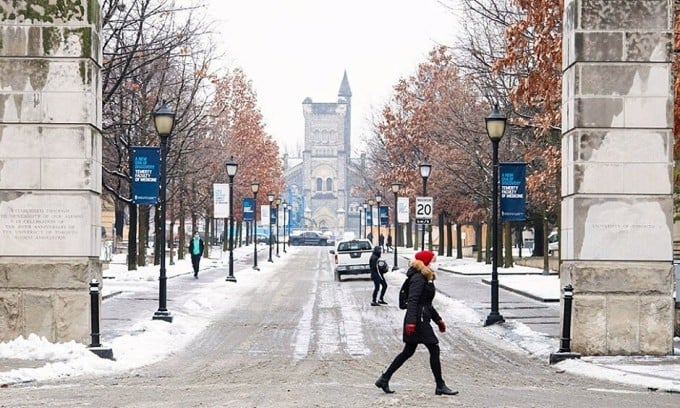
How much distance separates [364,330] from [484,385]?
765cm

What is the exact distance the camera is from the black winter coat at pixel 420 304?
1222cm

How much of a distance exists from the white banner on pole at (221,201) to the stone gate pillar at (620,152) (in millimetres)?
25253

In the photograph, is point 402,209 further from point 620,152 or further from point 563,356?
point 563,356

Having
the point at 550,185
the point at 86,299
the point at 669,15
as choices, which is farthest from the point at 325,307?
the point at 550,185

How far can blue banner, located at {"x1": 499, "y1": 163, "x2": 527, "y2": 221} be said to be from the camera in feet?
86.6

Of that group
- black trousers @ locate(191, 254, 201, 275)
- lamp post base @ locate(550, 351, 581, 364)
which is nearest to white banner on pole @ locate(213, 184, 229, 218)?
black trousers @ locate(191, 254, 201, 275)

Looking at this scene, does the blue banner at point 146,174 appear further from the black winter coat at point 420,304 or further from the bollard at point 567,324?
the black winter coat at point 420,304

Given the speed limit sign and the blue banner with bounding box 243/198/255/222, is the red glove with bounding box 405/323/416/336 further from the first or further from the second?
the blue banner with bounding box 243/198/255/222

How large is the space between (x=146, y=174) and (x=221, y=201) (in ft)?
52.9

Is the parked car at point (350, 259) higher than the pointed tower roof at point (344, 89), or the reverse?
the pointed tower roof at point (344, 89)

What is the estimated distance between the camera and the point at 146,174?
24609mm

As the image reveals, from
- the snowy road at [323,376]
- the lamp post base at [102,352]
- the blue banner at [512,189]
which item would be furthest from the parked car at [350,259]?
the lamp post base at [102,352]

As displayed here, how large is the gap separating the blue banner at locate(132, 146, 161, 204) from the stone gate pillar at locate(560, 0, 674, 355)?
36.3ft

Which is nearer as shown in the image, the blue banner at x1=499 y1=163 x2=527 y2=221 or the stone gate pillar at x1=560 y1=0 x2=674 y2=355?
the stone gate pillar at x1=560 y1=0 x2=674 y2=355
